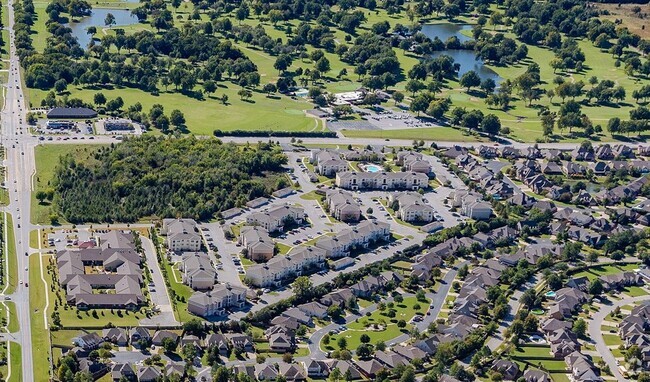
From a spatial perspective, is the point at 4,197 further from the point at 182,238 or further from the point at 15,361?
the point at 15,361

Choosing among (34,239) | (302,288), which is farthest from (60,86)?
(302,288)

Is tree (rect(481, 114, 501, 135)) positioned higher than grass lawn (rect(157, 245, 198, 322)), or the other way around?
grass lawn (rect(157, 245, 198, 322))

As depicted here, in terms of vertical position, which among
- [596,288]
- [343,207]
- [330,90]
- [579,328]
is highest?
[579,328]

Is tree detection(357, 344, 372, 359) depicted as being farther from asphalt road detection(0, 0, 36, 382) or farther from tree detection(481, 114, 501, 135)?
tree detection(481, 114, 501, 135)

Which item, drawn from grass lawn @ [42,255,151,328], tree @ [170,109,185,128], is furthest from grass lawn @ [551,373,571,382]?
tree @ [170,109,185,128]

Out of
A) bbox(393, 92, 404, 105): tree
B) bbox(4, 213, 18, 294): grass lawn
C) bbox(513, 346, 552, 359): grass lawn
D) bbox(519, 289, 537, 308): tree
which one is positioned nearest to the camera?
bbox(513, 346, 552, 359): grass lawn

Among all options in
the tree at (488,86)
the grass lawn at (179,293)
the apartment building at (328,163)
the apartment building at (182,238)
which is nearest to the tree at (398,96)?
the tree at (488,86)

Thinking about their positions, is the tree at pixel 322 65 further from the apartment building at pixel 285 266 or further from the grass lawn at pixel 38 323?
the grass lawn at pixel 38 323
